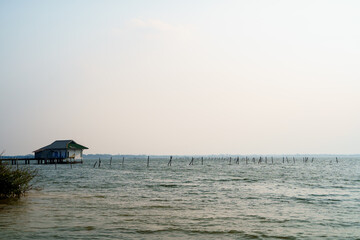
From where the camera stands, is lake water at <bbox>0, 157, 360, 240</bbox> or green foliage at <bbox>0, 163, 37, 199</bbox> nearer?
lake water at <bbox>0, 157, 360, 240</bbox>

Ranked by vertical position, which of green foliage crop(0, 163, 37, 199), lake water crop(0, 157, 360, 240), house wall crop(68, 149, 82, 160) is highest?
house wall crop(68, 149, 82, 160)

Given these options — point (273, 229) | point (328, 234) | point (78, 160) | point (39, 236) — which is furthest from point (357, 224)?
point (78, 160)

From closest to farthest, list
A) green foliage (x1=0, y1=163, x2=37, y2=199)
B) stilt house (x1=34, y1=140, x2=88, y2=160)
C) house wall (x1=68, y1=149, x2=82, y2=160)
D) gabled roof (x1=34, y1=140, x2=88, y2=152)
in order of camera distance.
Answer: green foliage (x1=0, y1=163, x2=37, y2=199), stilt house (x1=34, y1=140, x2=88, y2=160), gabled roof (x1=34, y1=140, x2=88, y2=152), house wall (x1=68, y1=149, x2=82, y2=160)

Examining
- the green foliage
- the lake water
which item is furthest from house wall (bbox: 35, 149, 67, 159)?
the green foliage

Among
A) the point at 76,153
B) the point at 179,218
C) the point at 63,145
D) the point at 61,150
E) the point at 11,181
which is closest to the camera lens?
the point at 179,218

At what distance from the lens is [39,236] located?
44.0 feet

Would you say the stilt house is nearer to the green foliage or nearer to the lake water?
the green foliage

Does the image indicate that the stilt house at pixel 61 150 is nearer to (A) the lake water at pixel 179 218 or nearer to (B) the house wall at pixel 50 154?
(B) the house wall at pixel 50 154

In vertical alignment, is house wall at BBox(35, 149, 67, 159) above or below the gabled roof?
below

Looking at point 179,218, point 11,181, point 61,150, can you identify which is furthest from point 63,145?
point 179,218

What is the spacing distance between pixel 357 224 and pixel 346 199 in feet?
33.3

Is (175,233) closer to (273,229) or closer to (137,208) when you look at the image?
(273,229)

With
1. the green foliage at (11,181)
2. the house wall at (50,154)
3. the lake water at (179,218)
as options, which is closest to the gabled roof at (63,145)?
the house wall at (50,154)

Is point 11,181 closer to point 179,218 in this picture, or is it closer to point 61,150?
point 179,218
